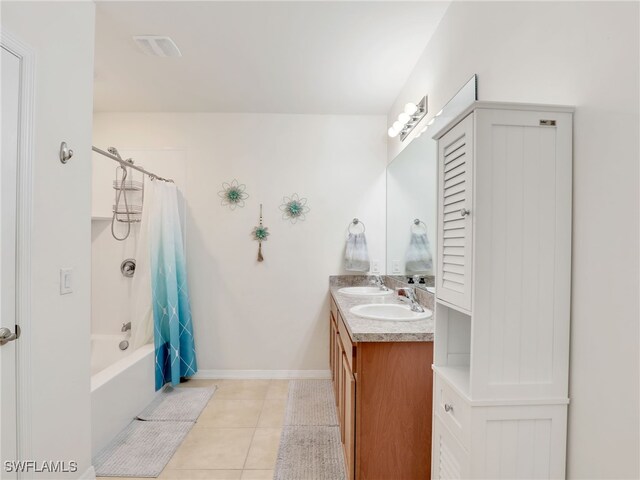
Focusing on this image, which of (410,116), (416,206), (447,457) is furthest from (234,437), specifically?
(410,116)

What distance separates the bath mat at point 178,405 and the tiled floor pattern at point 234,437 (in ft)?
0.22

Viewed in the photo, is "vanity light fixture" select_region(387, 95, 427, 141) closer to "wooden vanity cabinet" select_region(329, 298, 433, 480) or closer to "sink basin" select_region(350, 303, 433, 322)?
"sink basin" select_region(350, 303, 433, 322)

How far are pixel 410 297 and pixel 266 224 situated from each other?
1.56 metres

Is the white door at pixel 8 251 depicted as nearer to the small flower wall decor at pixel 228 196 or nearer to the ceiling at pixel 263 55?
the ceiling at pixel 263 55

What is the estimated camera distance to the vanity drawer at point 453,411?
3.37 feet

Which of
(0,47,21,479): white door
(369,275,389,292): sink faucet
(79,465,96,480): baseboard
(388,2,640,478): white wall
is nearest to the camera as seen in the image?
(388,2,640,478): white wall

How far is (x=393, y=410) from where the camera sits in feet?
5.15

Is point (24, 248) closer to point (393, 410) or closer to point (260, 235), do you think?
point (393, 410)

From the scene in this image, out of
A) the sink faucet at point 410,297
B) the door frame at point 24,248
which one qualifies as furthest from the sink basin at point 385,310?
the door frame at point 24,248

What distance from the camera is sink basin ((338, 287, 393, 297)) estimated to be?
2.74 metres

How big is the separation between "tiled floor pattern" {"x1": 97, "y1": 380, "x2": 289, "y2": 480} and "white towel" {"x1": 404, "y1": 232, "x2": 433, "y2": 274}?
1442mm

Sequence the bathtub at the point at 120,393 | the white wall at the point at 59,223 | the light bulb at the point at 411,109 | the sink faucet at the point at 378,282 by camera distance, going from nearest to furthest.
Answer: the white wall at the point at 59,223 → the bathtub at the point at 120,393 → the light bulb at the point at 411,109 → the sink faucet at the point at 378,282

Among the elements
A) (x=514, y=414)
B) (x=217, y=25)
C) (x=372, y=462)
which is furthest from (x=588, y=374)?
(x=217, y=25)

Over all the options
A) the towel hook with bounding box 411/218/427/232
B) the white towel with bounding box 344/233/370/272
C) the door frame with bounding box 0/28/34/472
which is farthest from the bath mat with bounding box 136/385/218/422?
the towel hook with bounding box 411/218/427/232
